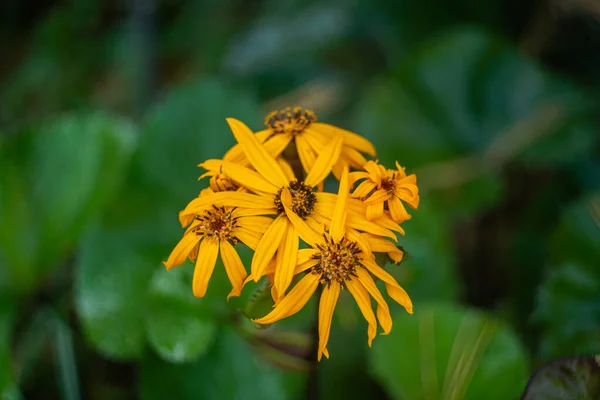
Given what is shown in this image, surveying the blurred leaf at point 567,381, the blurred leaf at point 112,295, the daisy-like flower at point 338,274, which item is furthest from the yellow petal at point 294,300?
the blurred leaf at point 112,295

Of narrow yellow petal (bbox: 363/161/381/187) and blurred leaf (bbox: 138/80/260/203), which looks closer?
narrow yellow petal (bbox: 363/161/381/187)

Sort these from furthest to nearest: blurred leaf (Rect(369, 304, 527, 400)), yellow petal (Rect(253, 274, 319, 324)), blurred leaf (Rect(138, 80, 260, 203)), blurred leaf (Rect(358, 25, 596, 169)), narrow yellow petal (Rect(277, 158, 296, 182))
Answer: blurred leaf (Rect(358, 25, 596, 169)) → blurred leaf (Rect(138, 80, 260, 203)) → blurred leaf (Rect(369, 304, 527, 400)) → narrow yellow petal (Rect(277, 158, 296, 182)) → yellow petal (Rect(253, 274, 319, 324))

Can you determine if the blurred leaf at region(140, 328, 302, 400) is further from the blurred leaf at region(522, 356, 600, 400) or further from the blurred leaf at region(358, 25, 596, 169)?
the blurred leaf at region(358, 25, 596, 169)

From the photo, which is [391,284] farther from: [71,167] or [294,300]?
[71,167]

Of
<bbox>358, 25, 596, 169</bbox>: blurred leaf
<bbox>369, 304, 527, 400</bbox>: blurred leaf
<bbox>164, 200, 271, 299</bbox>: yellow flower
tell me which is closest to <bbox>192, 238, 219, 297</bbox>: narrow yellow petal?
<bbox>164, 200, 271, 299</bbox>: yellow flower

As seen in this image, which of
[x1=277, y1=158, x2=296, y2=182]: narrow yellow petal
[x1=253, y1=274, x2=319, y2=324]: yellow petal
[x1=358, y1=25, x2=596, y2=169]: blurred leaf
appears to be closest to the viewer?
[x1=253, y1=274, x2=319, y2=324]: yellow petal

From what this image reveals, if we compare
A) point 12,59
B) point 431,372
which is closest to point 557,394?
point 431,372

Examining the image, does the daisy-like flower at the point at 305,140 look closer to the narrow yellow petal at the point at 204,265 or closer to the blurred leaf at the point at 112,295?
the narrow yellow petal at the point at 204,265

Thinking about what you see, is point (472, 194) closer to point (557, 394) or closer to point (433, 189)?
point (433, 189)

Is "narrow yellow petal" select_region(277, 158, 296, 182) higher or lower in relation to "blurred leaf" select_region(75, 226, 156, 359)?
higher
